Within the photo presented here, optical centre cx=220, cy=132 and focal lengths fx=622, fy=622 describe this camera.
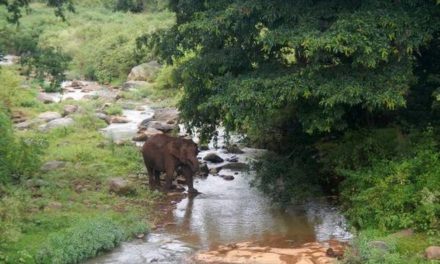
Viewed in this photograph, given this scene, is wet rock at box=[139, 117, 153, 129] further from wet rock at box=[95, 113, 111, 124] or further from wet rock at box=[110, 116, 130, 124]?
wet rock at box=[95, 113, 111, 124]

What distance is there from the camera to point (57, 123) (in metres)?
22.9

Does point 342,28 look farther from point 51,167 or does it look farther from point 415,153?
point 51,167

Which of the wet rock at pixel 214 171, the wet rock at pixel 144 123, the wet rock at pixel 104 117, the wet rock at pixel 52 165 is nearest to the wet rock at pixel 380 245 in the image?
the wet rock at pixel 214 171

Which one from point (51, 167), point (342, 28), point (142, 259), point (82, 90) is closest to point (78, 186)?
point (51, 167)

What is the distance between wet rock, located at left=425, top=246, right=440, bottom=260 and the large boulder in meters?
25.7

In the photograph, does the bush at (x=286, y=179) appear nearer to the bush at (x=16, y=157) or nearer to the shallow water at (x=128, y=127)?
the bush at (x=16, y=157)

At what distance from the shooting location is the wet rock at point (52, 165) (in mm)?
16297

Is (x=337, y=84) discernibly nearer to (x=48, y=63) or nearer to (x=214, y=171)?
(x=48, y=63)

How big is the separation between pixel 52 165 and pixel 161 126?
720cm

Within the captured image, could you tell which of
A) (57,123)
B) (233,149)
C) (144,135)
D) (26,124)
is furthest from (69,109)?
(233,149)

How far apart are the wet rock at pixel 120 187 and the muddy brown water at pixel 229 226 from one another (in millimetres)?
1237

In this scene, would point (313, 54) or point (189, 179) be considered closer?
point (313, 54)

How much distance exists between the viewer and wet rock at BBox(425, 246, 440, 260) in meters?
9.28

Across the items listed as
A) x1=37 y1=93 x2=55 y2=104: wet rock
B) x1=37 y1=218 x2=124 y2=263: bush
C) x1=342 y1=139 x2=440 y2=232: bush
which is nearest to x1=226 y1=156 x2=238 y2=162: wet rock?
x1=342 y1=139 x2=440 y2=232: bush
